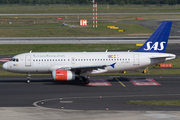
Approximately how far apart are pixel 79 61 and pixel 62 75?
358 cm

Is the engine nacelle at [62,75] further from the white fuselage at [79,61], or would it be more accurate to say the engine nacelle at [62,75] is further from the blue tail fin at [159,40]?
the blue tail fin at [159,40]

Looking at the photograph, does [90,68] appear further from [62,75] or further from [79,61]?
[62,75]

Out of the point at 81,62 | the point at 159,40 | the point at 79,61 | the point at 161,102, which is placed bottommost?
the point at 161,102

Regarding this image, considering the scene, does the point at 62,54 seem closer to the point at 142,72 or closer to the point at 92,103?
the point at 92,103

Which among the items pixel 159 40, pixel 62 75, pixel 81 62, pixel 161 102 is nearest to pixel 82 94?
pixel 62 75

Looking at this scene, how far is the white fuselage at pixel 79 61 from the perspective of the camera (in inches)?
1430

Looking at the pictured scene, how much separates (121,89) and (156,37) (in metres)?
9.95

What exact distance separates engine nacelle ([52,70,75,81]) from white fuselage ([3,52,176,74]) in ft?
5.67

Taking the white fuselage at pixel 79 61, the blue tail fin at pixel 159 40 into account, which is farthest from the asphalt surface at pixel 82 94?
the blue tail fin at pixel 159 40

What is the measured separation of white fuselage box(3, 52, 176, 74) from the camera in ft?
119

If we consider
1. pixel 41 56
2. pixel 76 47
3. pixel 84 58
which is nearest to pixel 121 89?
pixel 84 58

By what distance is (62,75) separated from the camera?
3438cm

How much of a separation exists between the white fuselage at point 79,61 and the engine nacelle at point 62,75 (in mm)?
1728

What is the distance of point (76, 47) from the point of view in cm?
6500
